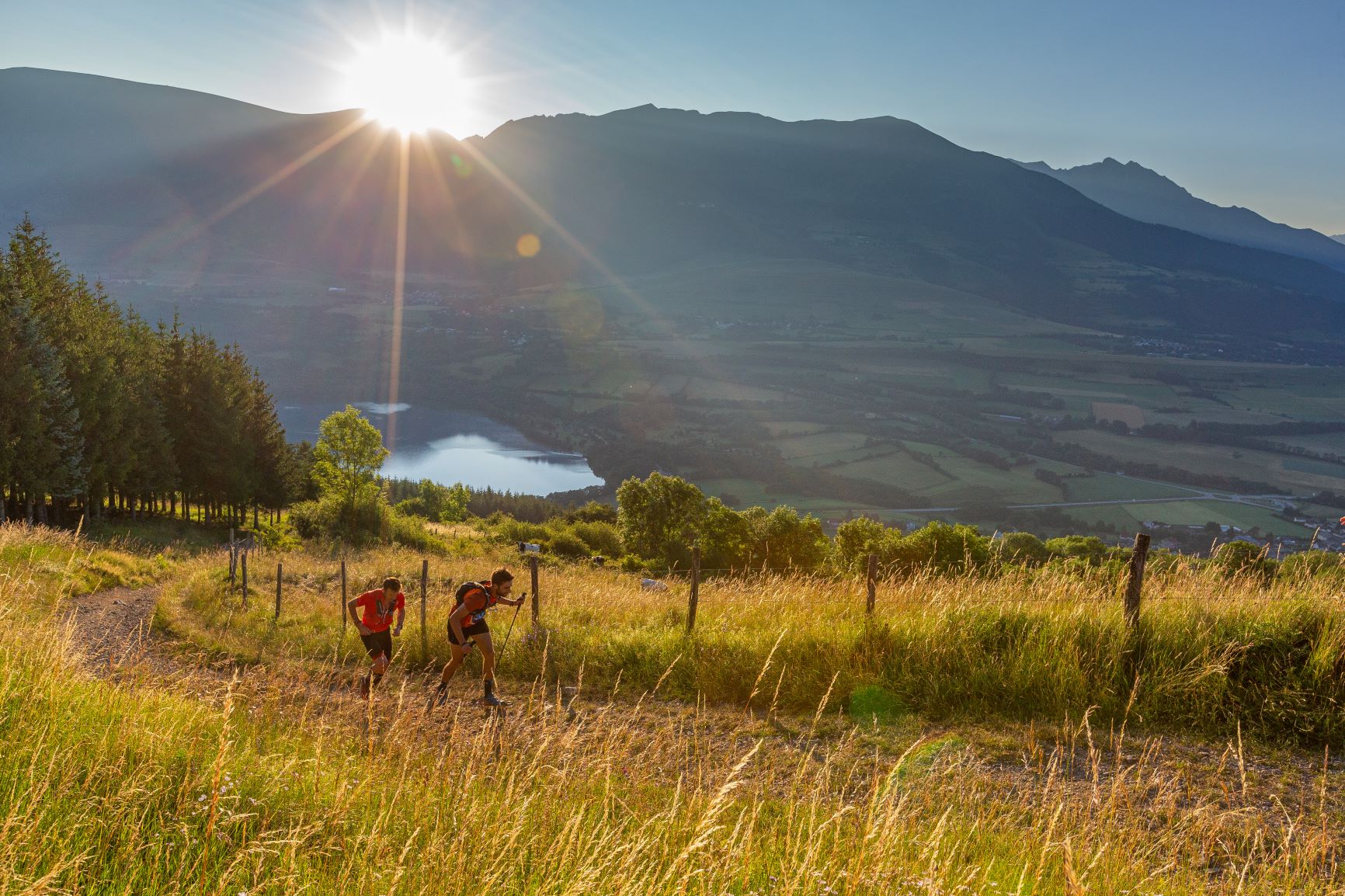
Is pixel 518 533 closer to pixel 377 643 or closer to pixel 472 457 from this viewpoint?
pixel 377 643

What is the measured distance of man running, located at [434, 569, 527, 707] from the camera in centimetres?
934

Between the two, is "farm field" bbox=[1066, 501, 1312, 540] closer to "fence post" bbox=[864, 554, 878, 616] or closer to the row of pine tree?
the row of pine tree

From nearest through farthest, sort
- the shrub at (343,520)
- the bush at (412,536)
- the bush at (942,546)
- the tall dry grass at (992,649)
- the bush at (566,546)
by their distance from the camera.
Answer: the tall dry grass at (992,649)
the bush at (942,546)
the bush at (412,536)
the shrub at (343,520)
the bush at (566,546)

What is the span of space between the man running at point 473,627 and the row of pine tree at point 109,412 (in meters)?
22.9

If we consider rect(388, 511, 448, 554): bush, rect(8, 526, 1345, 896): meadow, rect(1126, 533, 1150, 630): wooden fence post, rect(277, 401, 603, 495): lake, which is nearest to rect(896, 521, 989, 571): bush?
rect(8, 526, 1345, 896): meadow

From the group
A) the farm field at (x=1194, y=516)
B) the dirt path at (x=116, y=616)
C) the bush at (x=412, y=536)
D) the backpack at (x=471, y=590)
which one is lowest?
the bush at (x=412, y=536)

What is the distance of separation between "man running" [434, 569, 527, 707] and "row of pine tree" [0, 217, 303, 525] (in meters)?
22.9

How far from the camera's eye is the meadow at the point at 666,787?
2.94m

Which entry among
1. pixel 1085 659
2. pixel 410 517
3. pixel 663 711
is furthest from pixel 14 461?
pixel 1085 659

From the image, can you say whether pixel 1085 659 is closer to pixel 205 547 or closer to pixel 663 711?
pixel 663 711

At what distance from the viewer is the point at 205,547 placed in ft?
117

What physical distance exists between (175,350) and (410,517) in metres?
17.4

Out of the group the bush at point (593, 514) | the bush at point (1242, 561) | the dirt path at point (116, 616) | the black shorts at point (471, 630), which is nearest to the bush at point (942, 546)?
the bush at point (1242, 561)

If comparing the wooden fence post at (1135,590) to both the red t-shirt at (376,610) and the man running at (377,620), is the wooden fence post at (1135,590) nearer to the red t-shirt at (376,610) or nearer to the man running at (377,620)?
the man running at (377,620)
